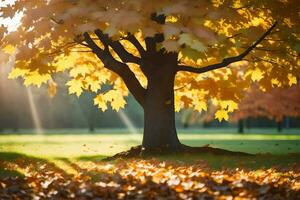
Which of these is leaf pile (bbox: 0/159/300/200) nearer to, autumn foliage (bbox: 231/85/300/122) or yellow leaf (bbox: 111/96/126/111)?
yellow leaf (bbox: 111/96/126/111)

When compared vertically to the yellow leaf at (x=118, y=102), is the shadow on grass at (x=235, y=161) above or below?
below

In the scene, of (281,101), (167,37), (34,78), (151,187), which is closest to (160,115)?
(34,78)

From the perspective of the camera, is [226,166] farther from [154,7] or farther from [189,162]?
[154,7]

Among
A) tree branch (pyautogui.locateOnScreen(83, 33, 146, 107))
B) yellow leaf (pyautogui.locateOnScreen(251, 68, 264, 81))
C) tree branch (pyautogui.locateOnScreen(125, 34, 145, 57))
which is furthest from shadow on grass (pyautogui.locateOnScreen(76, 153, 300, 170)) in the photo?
yellow leaf (pyautogui.locateOnScreen(251, 68, 264, 81))

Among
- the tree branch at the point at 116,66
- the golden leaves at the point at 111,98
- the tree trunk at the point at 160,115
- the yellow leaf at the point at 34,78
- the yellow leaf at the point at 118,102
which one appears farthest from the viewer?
the yellow leaf at the point at 118,102

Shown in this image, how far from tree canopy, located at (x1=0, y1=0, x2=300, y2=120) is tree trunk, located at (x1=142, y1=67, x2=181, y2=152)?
0.47 meters

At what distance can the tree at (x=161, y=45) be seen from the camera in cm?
1094

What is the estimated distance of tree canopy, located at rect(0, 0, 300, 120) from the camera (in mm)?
10852

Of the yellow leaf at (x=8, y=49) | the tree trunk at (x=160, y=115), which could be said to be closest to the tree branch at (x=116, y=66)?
the tree trunk at (x=160, y=115)

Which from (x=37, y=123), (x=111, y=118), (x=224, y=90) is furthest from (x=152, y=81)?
(x=111, y=118)

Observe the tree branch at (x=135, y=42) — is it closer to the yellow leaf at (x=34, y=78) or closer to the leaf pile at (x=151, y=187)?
the yellow leaf at (x=34, y=78)

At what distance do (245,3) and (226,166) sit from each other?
395 cm

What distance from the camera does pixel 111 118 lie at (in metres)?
74.9

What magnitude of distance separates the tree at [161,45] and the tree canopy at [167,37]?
2 cm
